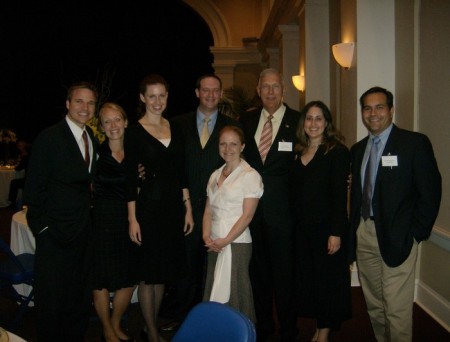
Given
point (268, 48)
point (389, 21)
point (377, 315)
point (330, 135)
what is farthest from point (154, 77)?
point (268, 48)

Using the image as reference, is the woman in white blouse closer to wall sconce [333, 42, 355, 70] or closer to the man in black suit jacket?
the man in black suit jacket

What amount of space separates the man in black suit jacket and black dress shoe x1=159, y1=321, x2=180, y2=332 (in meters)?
0.69

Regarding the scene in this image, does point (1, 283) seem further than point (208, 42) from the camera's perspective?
No

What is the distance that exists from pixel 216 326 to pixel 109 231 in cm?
154

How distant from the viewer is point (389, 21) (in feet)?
12.2

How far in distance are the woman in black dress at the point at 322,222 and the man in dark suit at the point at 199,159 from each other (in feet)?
2.03

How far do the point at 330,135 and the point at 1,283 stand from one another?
9.30 ft

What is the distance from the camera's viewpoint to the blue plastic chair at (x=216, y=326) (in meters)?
1.29

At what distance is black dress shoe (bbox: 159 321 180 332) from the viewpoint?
309 centimetres

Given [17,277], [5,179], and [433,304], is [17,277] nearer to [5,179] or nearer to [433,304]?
[433,304]

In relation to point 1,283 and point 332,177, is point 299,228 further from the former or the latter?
point 1,283

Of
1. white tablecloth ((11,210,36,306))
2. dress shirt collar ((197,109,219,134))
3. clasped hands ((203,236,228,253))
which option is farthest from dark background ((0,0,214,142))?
clasped hands ((203,236,228,253))

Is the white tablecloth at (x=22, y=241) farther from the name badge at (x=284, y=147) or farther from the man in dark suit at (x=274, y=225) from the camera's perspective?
the name badge at (x=284, y=147)

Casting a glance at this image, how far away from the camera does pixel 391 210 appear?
2.41m
